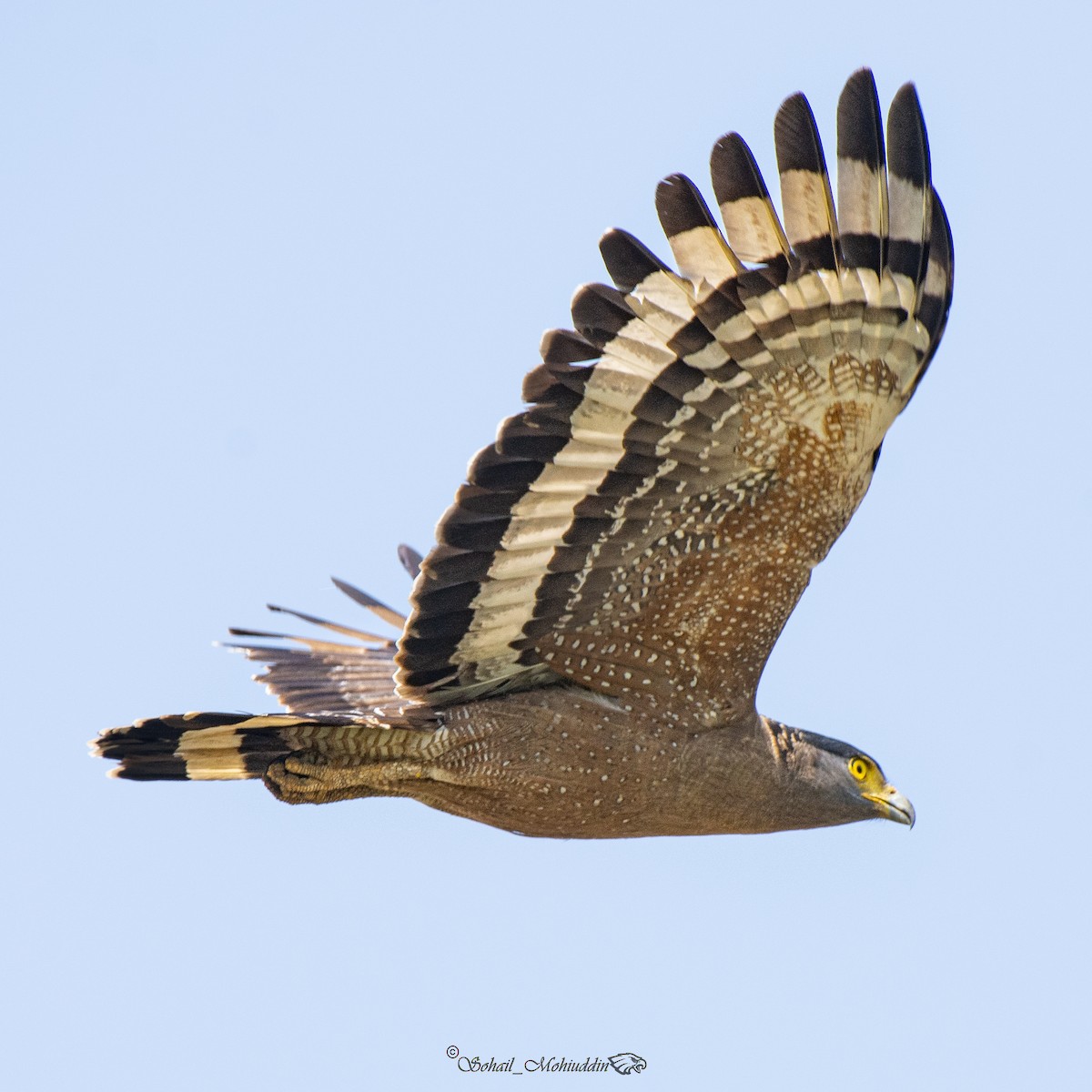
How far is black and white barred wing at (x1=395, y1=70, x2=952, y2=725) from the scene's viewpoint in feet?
20.1

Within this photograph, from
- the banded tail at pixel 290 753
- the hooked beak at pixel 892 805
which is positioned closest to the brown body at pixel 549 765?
the banded tail at pixel 290 753

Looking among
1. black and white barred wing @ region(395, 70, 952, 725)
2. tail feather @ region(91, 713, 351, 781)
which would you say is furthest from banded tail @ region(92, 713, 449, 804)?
black and white barred wing @ region(395, 70, 952, 725)

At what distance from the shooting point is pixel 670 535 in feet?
22.0

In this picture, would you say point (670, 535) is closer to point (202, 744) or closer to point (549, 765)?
point (549, 765)

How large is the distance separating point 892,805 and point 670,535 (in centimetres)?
→ 206

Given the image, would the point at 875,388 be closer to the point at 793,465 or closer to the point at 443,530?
the point at 793,465

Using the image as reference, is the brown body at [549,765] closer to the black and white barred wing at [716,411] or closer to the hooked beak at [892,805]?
the black and white barred wing at [716,411]

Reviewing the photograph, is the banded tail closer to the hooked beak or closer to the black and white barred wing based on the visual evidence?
the black and white barred wing

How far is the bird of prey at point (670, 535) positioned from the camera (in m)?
6.15

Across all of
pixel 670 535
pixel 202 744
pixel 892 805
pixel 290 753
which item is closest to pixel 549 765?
pixel 290 753

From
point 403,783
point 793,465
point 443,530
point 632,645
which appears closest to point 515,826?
point 403,783

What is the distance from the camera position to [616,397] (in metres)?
6.30

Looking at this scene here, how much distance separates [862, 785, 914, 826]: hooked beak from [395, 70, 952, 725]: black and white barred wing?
1.29 m

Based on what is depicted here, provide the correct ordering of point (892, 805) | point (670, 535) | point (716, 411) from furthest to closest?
1. point (892, 805)
2. point (670, 535)
3. point (716, 411)
